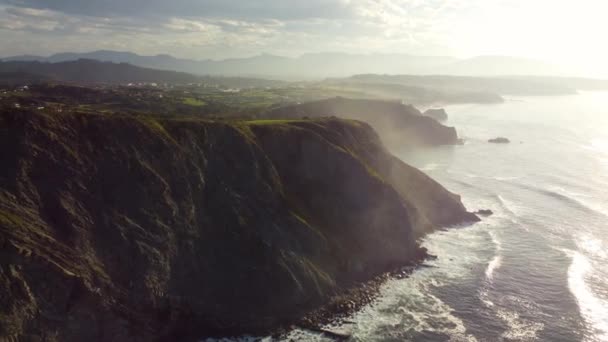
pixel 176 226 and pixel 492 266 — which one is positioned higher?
pixel 176 226

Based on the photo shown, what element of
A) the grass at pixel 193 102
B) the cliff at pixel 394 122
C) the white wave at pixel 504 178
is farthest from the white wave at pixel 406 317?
the cliff at pixel 394 122

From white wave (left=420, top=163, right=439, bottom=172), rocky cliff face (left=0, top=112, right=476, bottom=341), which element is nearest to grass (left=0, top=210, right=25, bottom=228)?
rocky cliff face (left=0, top=112, right=476, bottom=341)

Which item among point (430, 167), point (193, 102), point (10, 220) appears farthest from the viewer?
point (193, 102)

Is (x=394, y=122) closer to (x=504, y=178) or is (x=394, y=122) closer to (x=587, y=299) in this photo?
(x=504, y=178)

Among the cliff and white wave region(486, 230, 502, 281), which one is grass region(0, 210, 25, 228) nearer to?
white wave region(486, 230, 502, 281)

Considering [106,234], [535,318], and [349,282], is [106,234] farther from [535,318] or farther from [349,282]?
[535,318]

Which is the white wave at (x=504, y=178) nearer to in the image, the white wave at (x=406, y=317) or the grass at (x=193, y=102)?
the white wave at (x=406, y=317)

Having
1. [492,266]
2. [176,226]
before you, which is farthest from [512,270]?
[176,226]
